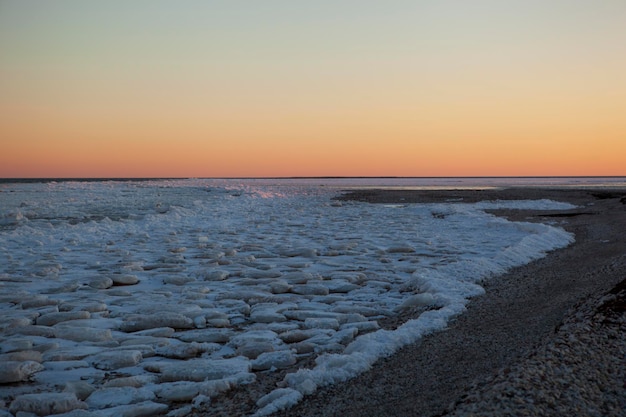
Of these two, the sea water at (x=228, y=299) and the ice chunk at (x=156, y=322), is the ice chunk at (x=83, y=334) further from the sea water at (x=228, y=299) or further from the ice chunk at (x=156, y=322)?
the ice chunk at (x=156, y=322)

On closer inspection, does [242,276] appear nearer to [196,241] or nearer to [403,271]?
[403,271]

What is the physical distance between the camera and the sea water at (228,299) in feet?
11.5

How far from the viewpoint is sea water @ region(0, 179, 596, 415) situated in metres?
3.52

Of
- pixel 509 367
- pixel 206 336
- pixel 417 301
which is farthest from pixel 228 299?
pixel 509 367

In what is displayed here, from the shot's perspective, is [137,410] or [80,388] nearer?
[137,410]

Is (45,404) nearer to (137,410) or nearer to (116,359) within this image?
(137,410)

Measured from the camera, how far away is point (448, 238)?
1009cm

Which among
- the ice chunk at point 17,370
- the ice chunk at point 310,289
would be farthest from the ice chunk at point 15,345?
the ice chunk at point 310,289

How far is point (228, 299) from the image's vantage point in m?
5.39

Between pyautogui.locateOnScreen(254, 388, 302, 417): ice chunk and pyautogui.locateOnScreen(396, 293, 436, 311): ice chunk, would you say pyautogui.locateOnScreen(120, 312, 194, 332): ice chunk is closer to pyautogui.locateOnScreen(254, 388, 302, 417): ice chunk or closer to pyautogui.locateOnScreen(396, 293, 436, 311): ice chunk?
pyautogui.locateOnScreen(254, 388, 302, 417): ice chunk

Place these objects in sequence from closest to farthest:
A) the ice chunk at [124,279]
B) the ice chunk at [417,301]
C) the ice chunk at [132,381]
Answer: the ice chunk at [132,381] → the ice chunk at [417,301] → the ice chunk at [124,279]

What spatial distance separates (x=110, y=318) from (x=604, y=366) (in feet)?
12.9

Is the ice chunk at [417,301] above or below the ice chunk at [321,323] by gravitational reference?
above

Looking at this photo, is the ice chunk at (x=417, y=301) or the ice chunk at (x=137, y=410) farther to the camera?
the ice chunk at (x=417, y=301)
